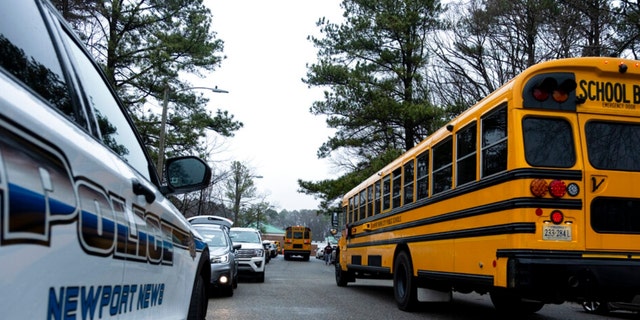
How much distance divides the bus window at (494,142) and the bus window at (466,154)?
1.07ft

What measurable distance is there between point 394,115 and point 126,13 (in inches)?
476

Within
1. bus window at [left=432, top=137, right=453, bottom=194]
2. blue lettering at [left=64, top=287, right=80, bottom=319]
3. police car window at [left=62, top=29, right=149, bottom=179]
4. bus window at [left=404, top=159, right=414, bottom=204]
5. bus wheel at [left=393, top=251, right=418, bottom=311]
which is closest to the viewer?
blue lettering at [left=64, top=287, right=80, bottom=319]

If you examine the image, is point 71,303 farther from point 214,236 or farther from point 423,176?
point 214,236

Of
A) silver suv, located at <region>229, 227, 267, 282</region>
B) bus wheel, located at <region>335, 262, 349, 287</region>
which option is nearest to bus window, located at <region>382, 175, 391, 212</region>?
bus wheel, located at <region>335, 262, 349, 287</region>

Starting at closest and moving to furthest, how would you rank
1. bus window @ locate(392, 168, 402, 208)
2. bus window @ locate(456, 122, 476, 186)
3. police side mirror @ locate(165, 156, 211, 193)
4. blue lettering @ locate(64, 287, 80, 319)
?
1. blue lettering @ locate(64, 287, 80, 319)
2. police side mirror @ locate(165, 156, 211, 193)
3. bus window @ locate(456, 122, 476, 186)
4. bus window @ locate(392, 168, 402, 208)

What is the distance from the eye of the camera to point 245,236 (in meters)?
18.4

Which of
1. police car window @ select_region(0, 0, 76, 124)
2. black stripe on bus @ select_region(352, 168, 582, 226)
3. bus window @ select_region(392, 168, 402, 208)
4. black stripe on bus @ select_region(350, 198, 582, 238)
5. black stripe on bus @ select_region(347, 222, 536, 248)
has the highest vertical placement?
bus window @ select_region(392, 168, 402, 208)

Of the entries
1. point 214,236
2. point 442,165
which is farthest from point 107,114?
point 214,236

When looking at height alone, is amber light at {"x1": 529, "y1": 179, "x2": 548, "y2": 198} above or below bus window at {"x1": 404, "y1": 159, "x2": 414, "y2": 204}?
below

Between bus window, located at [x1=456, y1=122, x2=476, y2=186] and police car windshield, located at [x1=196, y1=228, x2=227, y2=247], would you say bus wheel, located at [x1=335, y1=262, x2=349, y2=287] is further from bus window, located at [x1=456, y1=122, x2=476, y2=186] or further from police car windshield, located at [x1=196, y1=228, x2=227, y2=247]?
bus window, located at [x1=456, y1=122, x2=476, y2=186]

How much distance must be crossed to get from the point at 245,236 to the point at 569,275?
13.7 meters

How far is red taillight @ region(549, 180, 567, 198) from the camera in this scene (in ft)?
19.6

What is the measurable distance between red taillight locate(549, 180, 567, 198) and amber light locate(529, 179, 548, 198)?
0.06 metres

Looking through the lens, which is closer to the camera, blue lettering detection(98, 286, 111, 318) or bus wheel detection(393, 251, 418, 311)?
blue lettering detection(98, 286, 111, 318)
